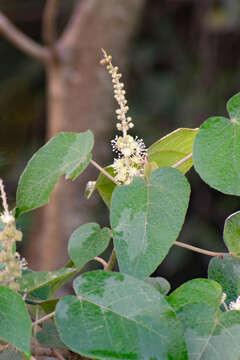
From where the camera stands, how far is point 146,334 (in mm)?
341

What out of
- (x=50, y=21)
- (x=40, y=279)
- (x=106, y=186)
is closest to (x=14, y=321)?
Result: (x=40, y=279)

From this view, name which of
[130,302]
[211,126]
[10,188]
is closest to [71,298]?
[130,302]

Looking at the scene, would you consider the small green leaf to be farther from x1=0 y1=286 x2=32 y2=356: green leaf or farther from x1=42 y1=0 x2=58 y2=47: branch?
x1=42 y1=0 x2=58 y2=47: branch

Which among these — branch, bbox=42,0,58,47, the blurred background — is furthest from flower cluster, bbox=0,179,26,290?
the blurred background

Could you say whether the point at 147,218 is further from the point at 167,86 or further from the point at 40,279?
the point at 167,86

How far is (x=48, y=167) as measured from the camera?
0.43 metres

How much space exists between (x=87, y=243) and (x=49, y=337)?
8cm

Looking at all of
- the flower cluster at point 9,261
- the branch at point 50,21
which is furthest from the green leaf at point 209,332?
the branch at point 50,21

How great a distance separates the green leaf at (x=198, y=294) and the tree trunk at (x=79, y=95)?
4.22ft

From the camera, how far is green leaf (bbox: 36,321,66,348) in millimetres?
409

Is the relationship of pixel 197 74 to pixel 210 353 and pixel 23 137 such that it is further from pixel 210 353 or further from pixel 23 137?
pixel 210 353

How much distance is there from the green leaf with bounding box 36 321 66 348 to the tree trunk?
1.23m

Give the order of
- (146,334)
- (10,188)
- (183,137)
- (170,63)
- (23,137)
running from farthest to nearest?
1. (170,63)
2. (23,137)
3. (10,188)
4. (183,137)
5. (146,334)

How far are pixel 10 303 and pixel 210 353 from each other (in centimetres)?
13
